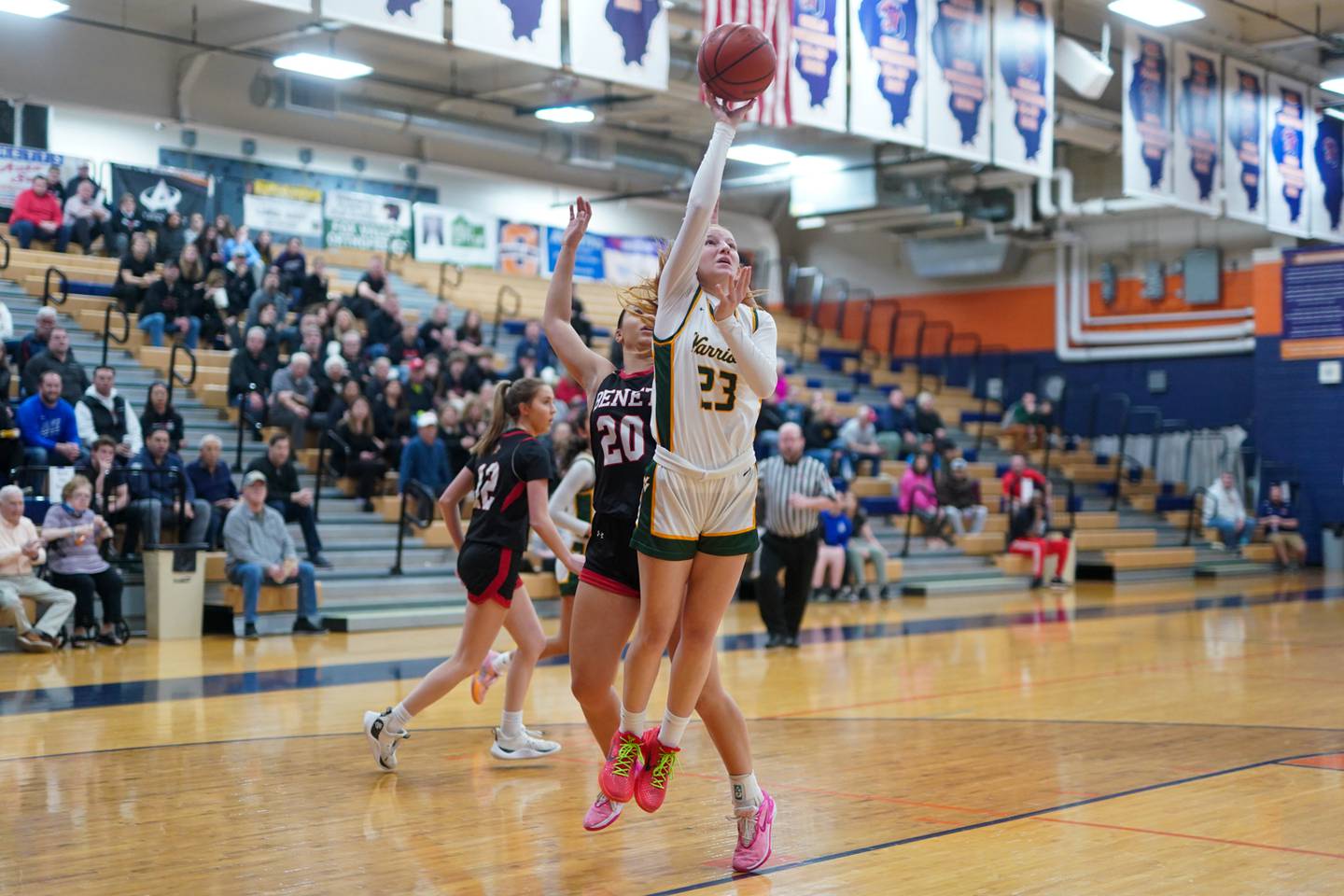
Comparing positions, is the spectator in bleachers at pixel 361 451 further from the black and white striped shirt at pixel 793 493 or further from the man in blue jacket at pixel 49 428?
the black and white striped shirt at pixel 793 493

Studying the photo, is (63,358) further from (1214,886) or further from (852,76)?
(1214,886)

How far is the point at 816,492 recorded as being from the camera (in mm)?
10445

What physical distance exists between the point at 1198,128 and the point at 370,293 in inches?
388

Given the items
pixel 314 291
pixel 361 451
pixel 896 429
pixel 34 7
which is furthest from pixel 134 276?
pixel 896 429

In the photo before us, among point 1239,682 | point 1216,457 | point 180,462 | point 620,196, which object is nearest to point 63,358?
point 180,462

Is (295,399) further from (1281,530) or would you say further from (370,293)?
(1281,530)

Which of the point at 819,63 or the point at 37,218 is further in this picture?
the point at 37,218

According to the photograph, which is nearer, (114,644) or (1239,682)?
(1239,682)

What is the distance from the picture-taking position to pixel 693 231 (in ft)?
13.3

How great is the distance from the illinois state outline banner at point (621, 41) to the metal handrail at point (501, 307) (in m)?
8.22

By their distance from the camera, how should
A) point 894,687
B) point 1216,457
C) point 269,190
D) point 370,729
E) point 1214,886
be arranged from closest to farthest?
1. point 1214,886
2. point 370,729
3. point 894,687
4. point 269,190
5. point 1216,457

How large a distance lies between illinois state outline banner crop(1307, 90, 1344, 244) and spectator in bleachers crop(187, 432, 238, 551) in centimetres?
1241

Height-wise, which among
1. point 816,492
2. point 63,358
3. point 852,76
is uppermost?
point 852,76

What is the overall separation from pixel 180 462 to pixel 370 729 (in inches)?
292
